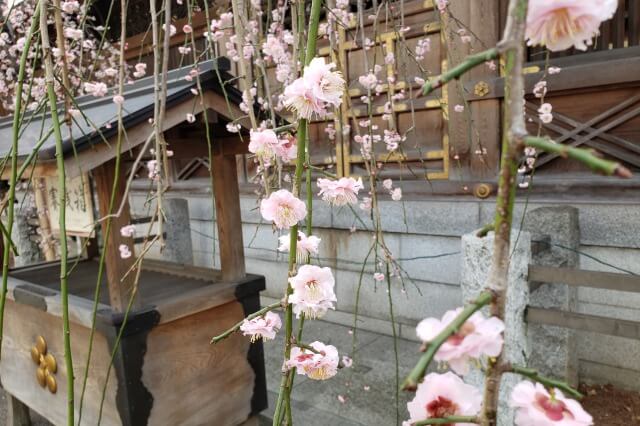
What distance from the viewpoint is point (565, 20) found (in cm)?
55

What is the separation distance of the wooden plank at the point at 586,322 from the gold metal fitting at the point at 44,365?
8.93 ft

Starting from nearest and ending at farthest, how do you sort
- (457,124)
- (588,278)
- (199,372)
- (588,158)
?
1. (588,158)
2. (588,278)
3. (199,372)
4. (457,124)

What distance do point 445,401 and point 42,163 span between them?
1956 millimetres

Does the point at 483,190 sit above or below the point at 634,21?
below

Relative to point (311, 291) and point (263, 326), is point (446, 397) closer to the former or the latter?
point (311, 291)

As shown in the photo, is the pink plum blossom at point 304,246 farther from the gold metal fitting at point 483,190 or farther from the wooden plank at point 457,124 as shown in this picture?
the wooden plank at point 457,124

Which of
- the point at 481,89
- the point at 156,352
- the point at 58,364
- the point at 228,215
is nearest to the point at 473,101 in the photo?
the point at 481,89

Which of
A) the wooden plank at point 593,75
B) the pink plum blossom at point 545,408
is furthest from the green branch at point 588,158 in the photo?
the wooden plank at point 593,75

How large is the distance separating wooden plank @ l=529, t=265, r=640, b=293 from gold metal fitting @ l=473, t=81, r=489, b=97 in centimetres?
182

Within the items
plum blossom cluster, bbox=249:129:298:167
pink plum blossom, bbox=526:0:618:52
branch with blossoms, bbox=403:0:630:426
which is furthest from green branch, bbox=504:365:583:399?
plum blossom cluster, bbox=249:129:298:167

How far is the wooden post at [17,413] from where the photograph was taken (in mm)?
3423

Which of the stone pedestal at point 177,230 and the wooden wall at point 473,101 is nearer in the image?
the wooden wall at point 473,101

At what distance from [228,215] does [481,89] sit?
2.46 metres

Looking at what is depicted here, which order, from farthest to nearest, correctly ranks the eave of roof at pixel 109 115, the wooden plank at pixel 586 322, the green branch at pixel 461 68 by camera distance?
the wooden plank at pixel 586 322 → the eave of roof at pixel 109 115 → the green branch at pixel 461 68
